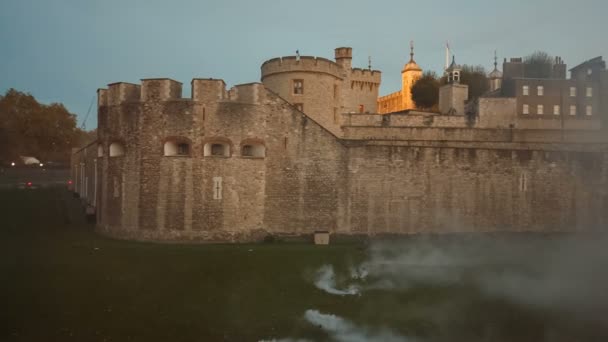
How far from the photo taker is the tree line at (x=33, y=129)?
188 ft

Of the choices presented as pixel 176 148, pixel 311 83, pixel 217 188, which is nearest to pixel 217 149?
pixel 176 148

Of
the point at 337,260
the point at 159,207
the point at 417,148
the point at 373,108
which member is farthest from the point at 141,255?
the point at 373,108

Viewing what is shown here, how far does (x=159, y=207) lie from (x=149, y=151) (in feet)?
8.30

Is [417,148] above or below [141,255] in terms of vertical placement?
above

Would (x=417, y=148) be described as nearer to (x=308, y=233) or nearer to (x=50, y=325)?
(x=308, y=233)

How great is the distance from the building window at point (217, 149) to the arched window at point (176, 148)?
84cm

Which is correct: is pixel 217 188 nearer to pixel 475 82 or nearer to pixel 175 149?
pixel 175 149

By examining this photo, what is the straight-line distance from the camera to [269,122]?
2370 cm

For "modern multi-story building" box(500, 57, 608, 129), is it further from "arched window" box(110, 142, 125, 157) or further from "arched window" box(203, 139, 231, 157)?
"arched window" box(110, 142, 125, 157)

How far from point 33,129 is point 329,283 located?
56.2 metres

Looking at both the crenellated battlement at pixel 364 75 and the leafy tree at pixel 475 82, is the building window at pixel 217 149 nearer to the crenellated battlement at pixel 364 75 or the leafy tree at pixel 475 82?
the crenellated battlement at pixel 364 75

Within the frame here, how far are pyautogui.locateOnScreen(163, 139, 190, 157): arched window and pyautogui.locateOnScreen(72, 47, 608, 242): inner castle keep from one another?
0.06m

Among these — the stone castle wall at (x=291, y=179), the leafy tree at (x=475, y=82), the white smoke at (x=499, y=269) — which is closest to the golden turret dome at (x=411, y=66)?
the leafy tree at (x=475, y=82)

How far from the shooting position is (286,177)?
24016 mm
